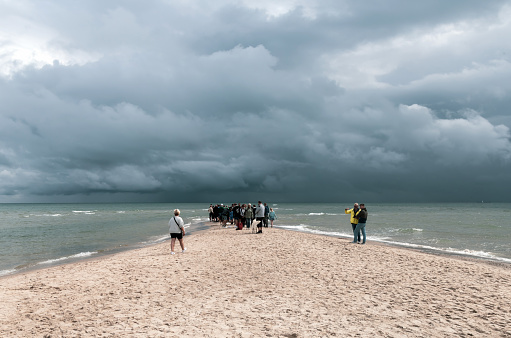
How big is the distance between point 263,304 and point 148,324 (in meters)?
2.51

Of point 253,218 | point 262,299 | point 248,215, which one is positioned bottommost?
point 262,299

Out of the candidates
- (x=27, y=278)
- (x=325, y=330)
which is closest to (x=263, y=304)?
(x=325, y=330)

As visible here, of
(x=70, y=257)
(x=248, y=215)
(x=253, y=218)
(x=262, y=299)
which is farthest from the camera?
(x=248, y=215)

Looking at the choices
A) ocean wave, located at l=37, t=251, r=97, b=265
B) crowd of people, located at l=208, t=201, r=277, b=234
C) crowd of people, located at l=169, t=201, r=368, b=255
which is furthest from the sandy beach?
crowd of people, located at l=208, t=201, r=277, b=234

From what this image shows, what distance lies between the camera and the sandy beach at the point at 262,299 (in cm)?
615

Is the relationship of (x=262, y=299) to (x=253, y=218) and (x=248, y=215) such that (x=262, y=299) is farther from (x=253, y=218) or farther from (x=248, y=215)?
(x=248, y=215)

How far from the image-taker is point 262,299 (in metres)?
7.83

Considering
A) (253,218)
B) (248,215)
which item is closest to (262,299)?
(253,218)

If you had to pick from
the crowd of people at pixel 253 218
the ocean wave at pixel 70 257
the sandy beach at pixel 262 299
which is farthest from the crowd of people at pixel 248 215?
the ocean wave at pixel 70 257

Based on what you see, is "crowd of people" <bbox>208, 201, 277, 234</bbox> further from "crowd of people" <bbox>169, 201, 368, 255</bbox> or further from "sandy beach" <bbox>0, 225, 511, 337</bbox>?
"sandy beach" <bbox>0, 225, 511, 337</bbox>

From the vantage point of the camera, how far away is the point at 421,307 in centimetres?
728

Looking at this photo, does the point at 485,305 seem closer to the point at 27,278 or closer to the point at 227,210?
the point at 27,278

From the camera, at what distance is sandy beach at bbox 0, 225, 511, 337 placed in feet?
20.2

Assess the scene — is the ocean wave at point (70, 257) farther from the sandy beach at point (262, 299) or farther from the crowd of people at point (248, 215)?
the crowd of people at point (248, 215)
